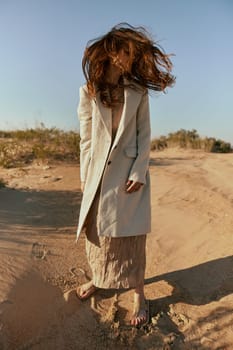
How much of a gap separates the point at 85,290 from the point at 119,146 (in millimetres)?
1125

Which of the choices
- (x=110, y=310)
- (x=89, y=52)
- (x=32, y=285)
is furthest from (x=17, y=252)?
(x=89, y=52)

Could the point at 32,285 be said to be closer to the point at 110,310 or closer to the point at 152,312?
the point at 110,310

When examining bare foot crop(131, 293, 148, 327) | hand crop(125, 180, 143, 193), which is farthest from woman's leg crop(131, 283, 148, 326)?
hand crop(125, 180, 143, 193)

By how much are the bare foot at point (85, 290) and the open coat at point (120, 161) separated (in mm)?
555

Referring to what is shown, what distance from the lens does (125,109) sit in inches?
98.1

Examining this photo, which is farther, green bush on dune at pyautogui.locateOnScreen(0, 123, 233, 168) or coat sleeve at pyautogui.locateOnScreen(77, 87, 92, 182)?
green bush on dune at pyautogui.locateOnScreen(0, 123, 233, 168)

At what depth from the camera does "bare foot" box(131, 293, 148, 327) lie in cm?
266

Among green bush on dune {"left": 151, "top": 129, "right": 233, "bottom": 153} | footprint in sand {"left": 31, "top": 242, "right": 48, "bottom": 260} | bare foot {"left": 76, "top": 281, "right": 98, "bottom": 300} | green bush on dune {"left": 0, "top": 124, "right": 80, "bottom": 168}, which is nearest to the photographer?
bare foot {"left": 76, "top": 281, "right": 98, "bottom": 300}

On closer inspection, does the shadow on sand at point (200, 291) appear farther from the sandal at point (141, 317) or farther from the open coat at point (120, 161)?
the open coat at point (120, 161)

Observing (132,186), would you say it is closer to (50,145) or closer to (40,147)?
(40,147)

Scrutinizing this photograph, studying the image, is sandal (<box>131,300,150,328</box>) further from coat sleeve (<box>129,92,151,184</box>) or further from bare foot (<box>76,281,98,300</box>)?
coat sleeve (<box>129,92,151,184</box>)

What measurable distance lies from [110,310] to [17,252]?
1.03m

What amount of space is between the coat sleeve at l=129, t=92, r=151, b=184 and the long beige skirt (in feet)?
0.99

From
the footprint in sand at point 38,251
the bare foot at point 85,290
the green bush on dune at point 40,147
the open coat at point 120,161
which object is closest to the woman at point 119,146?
the open coat at point 120,161
